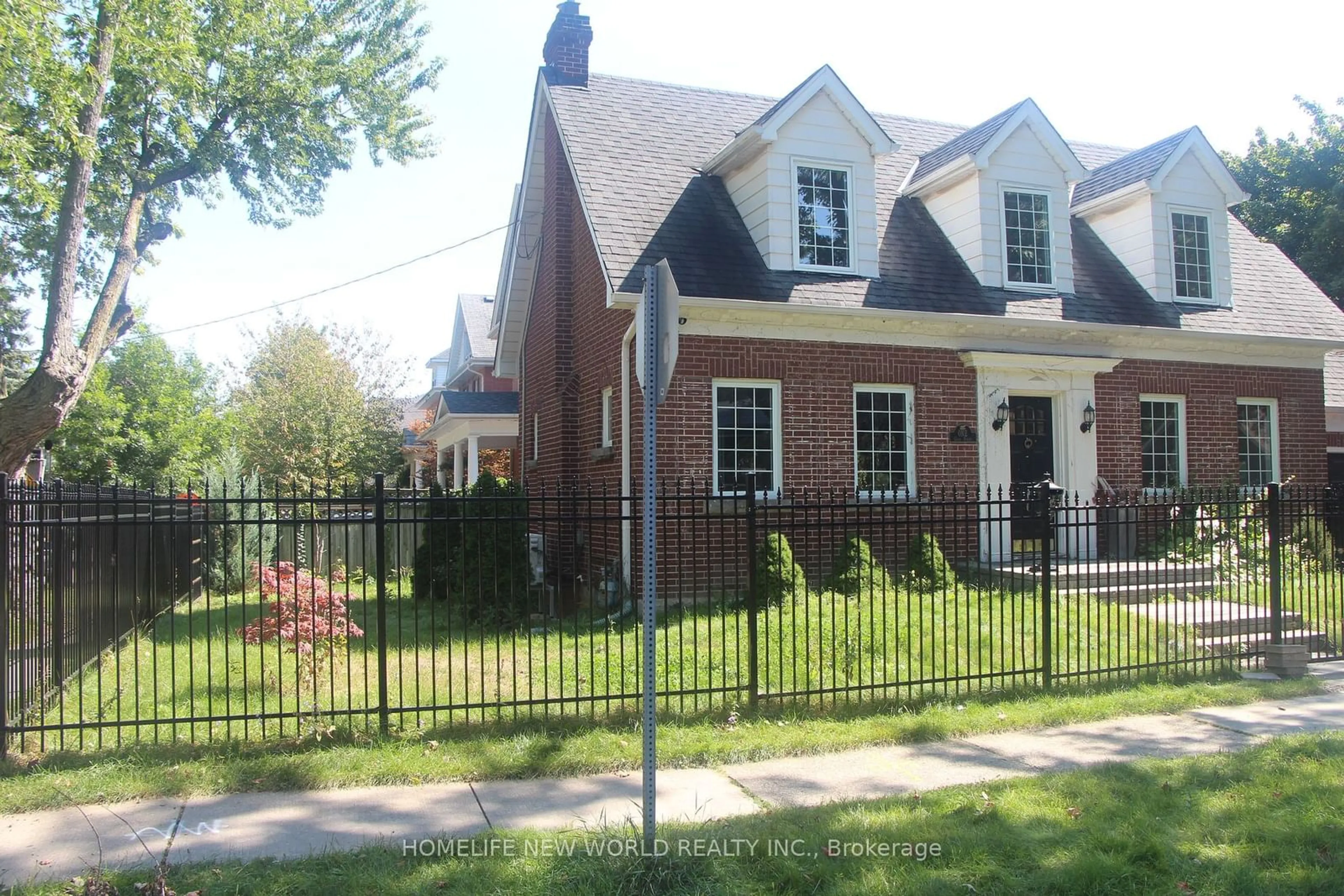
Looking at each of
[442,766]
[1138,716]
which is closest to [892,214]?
[1138,716]

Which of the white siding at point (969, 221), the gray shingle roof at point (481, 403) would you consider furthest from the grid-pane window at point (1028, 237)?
the gray shingle roof at point (481, 403)

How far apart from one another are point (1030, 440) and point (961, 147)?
477 cm

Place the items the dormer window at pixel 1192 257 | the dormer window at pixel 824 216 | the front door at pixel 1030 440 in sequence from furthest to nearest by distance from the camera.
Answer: the dormer window at pixel 1192 257 → the front door at pixel 1030 440 → the dormer window at pixel 824 216

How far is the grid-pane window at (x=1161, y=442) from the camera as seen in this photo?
15180 millimetres

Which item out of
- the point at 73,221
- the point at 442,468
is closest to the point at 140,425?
the point at 442,468

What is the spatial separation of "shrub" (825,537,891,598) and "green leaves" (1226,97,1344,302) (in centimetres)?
2655

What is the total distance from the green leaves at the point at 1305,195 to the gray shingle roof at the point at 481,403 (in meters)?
26.2

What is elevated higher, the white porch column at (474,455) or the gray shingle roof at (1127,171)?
the gray shingle roof at (1127,171)

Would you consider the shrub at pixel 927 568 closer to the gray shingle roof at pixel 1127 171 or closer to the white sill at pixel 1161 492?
the white sill at pixel 1161 492

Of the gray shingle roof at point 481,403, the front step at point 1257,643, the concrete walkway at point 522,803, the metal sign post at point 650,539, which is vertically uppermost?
the gray shingle roof at point 481,403

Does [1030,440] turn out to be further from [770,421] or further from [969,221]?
[770,421]

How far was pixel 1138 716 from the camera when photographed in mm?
7922

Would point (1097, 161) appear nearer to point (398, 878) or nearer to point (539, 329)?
point (539, 329)

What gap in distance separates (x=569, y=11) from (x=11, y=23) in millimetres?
7929
